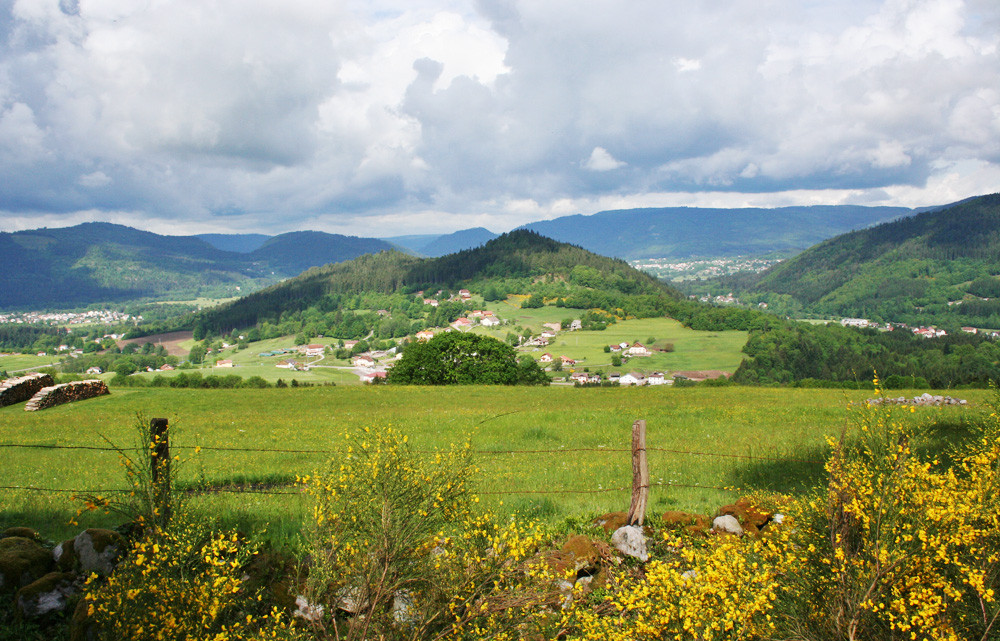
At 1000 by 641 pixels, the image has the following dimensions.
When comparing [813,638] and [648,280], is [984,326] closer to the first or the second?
[648,280]

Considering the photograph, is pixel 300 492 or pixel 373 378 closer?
pixel 300 492

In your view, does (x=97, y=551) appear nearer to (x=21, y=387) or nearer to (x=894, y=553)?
(x=894, y=553)

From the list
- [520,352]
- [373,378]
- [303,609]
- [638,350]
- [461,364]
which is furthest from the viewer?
[520,352]

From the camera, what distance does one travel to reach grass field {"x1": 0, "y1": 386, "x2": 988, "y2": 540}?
10.0 metres

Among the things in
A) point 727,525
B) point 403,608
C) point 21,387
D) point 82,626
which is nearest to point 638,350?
point 21,387

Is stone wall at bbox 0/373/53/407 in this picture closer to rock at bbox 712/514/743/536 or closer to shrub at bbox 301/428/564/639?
shrub at bbox 301/428/564/639

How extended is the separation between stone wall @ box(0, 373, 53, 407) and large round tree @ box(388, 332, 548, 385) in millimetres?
22892

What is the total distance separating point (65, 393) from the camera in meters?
26.5

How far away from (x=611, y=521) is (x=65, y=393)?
30.0m

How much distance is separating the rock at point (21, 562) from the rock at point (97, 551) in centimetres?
42

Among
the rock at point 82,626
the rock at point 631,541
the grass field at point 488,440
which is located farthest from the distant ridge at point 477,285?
the rock at point 82,626

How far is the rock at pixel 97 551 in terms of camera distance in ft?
20.2

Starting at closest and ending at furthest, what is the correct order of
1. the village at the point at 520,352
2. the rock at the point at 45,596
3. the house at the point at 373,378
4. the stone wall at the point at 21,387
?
1. the rock at the point at 45,596
2. the stone wall at the point at 21,387
3. the house at the point at 373,378
4. the village at the point at 520,352

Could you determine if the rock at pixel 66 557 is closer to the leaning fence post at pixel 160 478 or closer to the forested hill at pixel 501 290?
the leaning fence post at pixel 160 478
